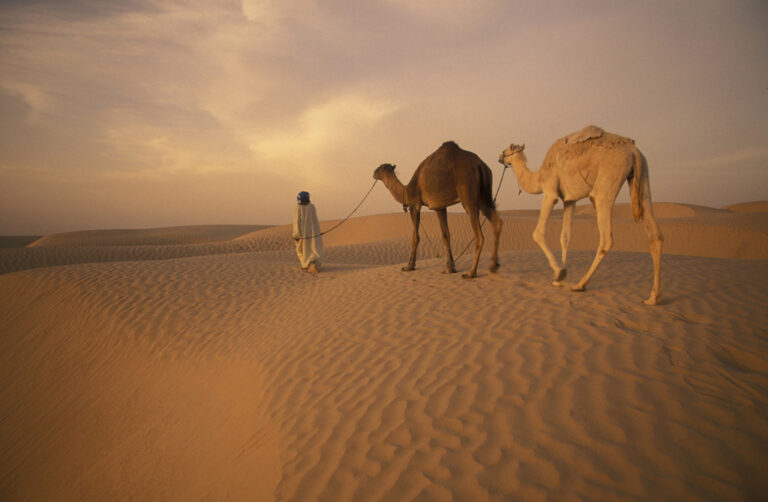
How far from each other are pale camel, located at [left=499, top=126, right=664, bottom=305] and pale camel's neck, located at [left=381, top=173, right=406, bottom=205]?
341 cm

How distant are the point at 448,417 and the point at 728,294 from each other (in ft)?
16.1

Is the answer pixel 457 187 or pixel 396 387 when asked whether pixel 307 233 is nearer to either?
pixel 457 187

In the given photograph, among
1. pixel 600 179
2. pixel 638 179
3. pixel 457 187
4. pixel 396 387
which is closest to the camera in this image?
pixel 396 387

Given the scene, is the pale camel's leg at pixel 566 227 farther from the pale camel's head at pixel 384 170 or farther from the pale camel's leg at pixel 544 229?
the pale camel's head at pixel 384 170

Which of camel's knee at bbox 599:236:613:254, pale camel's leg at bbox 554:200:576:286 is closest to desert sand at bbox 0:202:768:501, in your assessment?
pale camel's leg at bbox 554:200:576:286

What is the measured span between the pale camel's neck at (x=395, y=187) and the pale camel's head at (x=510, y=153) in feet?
8.13

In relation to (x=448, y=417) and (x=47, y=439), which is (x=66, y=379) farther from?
(x=448, y=417)

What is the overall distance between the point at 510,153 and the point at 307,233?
592 cm

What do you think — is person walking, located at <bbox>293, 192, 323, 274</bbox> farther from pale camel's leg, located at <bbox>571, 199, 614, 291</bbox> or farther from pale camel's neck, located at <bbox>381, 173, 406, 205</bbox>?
pale camel's leg, located at <bbox>571, 199, 614, 291</bbox>

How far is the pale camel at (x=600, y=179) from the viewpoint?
4695 millimetres

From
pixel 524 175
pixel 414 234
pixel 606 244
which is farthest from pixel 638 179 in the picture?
pixel 414 234

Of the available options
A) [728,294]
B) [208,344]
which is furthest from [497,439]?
[208,344]

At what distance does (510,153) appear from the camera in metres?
6.65

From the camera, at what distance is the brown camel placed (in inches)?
267
